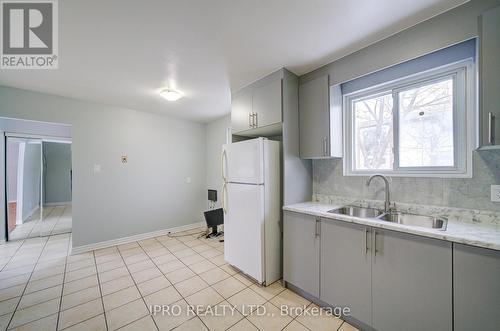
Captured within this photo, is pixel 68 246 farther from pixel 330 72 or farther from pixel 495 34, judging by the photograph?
pixel 495 34

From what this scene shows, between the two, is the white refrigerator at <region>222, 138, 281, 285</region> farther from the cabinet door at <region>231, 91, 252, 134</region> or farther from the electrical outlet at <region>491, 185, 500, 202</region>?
the electrical outlet at <region>491, 185, 500, 202</region>

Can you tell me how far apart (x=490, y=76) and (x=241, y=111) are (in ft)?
7.12

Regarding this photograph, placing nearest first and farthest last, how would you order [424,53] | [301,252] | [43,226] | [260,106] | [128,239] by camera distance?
[424,53] < [301,252] < [260,106] < [128,239] < [43,226]

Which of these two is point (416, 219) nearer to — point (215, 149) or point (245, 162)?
point (245, 162)

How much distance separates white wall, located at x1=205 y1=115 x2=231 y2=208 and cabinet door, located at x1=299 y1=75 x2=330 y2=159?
200cm

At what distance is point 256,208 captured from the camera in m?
2.07

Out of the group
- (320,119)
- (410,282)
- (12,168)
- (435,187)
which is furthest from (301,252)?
(12,168)

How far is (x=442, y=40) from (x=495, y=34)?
0.26m

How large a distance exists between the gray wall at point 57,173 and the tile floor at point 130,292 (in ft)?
14.5

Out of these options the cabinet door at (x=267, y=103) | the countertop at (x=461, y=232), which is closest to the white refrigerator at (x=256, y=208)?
the cabinet door at (x=267, y=103)

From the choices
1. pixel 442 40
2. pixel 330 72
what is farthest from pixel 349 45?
pixel 442 40

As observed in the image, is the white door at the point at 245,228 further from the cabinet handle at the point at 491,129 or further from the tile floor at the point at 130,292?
the cabinet handle at the point at 491,129

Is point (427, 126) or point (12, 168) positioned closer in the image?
point (427, 126)

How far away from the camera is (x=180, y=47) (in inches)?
68.7
